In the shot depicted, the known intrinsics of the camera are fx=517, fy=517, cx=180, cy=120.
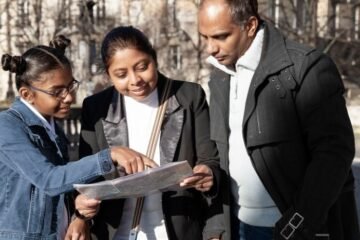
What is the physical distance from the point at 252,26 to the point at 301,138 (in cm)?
49

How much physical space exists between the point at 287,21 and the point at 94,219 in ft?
61.4

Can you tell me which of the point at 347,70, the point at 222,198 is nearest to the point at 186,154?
the point at 222,198

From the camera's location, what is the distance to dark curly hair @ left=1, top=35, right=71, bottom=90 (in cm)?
222

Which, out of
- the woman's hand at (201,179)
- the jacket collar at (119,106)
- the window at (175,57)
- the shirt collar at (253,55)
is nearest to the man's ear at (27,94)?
the jacket collar at (119,106)

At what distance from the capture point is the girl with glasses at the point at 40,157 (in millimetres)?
2006

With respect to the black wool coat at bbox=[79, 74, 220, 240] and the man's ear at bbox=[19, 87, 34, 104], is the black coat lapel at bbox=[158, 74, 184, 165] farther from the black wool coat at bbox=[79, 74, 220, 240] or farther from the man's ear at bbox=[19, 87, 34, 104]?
the man's ear at bbox=[19, 87, 34, 104]

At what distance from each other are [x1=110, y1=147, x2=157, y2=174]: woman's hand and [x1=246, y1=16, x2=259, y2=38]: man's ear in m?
0.67

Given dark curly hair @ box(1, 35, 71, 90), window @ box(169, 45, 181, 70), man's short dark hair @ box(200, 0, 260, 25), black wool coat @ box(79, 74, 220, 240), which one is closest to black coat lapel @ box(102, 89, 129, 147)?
black wool coat @ box(79, 74, 220, 240)

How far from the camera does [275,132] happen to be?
6.73 ft

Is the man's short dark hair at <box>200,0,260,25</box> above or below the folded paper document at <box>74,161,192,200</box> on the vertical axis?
above

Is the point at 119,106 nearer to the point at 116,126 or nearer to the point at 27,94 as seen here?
the point at 116,126

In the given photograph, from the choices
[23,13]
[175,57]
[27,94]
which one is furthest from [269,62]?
[175,57]

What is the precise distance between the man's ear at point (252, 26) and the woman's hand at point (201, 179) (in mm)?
582

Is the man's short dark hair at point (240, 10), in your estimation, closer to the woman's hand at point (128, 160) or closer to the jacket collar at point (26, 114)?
the woman's hand at point (128, 160)
